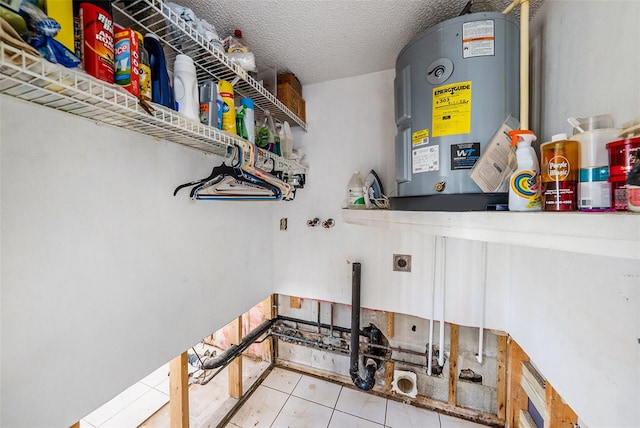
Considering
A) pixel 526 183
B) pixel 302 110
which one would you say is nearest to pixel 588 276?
pixel 526 183

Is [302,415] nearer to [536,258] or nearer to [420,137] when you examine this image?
[536,258]

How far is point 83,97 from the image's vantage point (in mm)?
619

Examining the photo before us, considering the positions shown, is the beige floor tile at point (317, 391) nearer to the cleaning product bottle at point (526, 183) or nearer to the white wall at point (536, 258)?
the white wall at point (536, 258)

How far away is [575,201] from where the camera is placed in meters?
0.53

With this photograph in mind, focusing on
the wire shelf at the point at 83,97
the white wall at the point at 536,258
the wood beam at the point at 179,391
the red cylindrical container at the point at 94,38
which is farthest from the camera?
the wood beam at the point at 179,391

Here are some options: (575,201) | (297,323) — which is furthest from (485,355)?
(575,201)

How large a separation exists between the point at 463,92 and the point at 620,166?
525mm

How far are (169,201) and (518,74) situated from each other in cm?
153

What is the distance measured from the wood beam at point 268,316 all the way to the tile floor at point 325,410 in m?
0.25

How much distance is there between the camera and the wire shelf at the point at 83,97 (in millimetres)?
468

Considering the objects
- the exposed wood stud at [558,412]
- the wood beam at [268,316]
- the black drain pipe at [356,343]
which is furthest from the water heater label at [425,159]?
the wood beam at [268,316]

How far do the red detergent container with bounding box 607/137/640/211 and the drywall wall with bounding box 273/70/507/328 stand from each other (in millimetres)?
1115

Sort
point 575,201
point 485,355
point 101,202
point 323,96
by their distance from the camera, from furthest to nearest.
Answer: point 323,96 → point 485,355 → point 101,202 → point 575,201

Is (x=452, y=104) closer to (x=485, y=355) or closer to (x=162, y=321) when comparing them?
(x=162, y=321)
